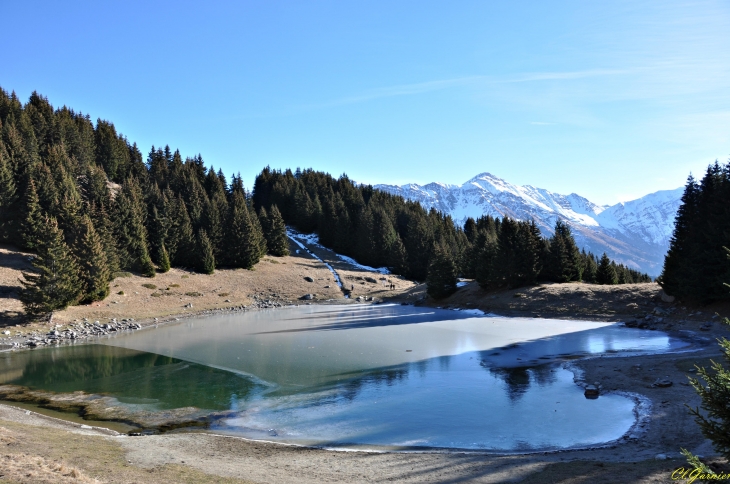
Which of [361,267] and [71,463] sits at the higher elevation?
[361,267]

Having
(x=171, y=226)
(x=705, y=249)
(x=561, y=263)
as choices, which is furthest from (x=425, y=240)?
(x=705, y=249)

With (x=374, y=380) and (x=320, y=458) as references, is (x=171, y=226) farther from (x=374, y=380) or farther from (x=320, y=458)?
(x=320, y=458)

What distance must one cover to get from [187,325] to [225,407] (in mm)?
30647

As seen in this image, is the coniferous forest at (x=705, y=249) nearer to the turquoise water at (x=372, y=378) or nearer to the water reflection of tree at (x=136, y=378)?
the turquoise water at (x=372, y=378)

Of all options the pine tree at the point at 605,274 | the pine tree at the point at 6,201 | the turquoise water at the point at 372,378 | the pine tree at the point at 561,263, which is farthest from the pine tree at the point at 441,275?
the pine tree at the point at 6,201

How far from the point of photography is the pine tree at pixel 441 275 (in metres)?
60.3

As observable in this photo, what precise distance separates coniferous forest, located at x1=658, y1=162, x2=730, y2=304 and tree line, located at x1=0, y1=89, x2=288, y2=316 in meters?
53.7

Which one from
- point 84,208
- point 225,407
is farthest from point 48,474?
point 84,208

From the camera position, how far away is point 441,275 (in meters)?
60.4

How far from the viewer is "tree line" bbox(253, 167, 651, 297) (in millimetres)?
54250

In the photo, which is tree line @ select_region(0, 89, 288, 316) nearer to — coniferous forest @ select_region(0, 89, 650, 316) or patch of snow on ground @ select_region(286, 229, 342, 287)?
coniferous forest @ select_region(0, 89, 650, 316)

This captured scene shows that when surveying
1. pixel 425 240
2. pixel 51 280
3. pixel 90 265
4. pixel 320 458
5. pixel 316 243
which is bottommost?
pixel 320 458

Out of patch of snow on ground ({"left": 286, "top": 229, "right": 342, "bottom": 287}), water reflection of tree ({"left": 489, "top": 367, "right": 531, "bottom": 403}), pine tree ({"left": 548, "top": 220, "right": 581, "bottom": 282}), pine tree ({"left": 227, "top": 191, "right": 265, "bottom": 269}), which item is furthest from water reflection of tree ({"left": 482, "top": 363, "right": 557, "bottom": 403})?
pine tree ({"left": 227, "top": 191, "right": 265, "bottom": 269})

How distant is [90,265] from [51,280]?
6.24m
